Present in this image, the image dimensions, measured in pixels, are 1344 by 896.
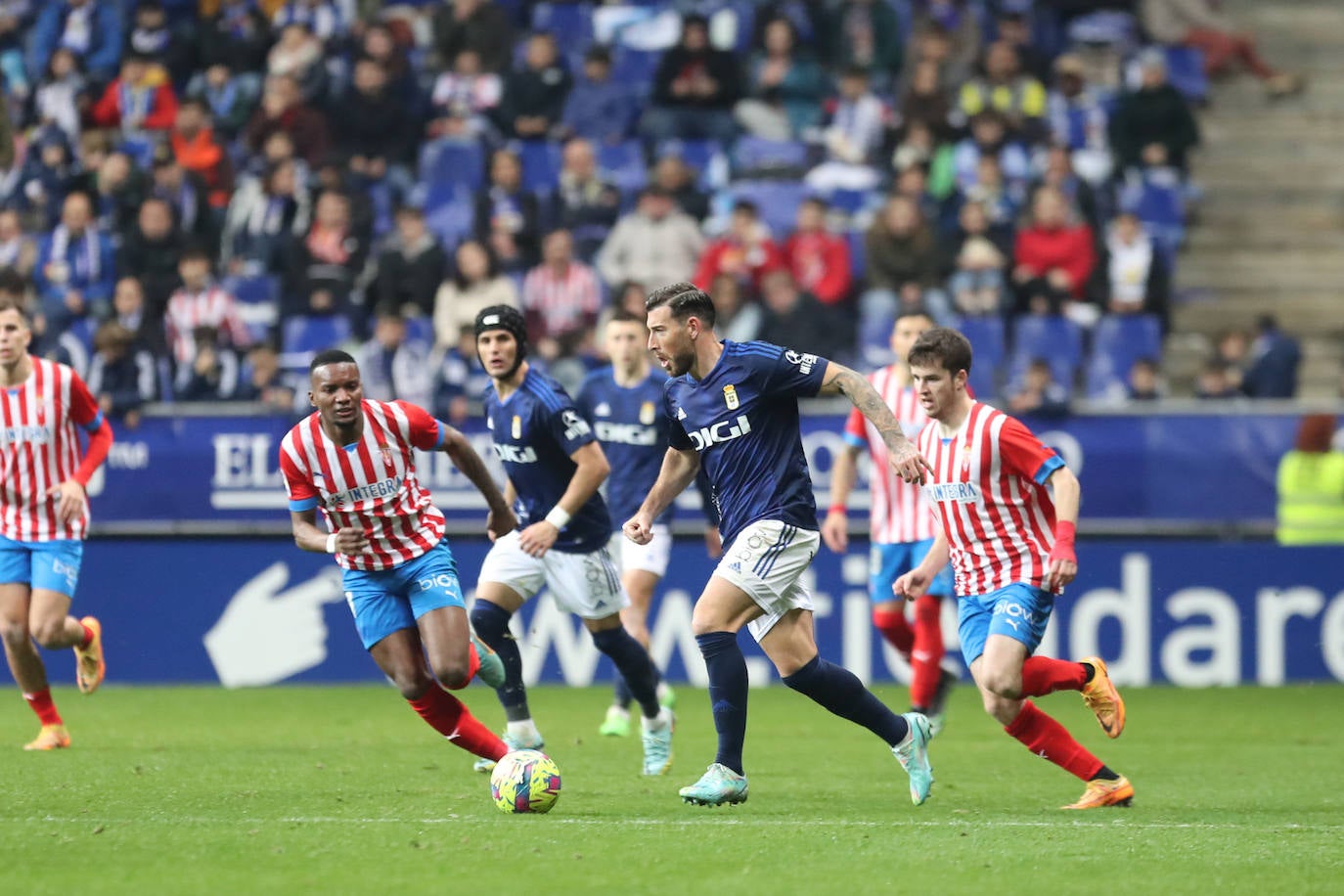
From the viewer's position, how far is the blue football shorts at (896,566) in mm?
10812

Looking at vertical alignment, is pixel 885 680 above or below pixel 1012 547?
below

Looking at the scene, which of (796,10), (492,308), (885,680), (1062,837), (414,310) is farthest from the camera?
(796,10)

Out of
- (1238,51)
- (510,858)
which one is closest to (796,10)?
(1238,51)

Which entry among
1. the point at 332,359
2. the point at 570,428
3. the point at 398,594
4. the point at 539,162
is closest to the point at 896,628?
the point at 570,428

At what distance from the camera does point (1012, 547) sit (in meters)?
7.80

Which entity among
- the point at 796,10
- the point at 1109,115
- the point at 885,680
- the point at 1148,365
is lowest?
the point at 885,680

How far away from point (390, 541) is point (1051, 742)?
9.83ft

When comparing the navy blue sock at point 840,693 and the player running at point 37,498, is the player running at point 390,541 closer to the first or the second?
the navy blue sock at point 840,693

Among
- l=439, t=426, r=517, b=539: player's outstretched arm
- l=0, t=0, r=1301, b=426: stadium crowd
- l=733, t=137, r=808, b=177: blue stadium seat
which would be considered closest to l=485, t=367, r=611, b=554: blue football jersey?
l=439, t=426, r=517, b=539: player's outstretched arm

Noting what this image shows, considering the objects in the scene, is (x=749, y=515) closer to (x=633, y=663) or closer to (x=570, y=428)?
(x=570, y=428)

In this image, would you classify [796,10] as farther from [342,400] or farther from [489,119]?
[342,400]

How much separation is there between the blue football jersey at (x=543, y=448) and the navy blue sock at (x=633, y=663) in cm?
47

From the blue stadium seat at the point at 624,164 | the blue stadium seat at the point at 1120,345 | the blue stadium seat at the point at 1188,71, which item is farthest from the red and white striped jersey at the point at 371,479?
the blue stadium seat at the point at 1188,71

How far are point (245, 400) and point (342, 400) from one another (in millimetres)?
7869
